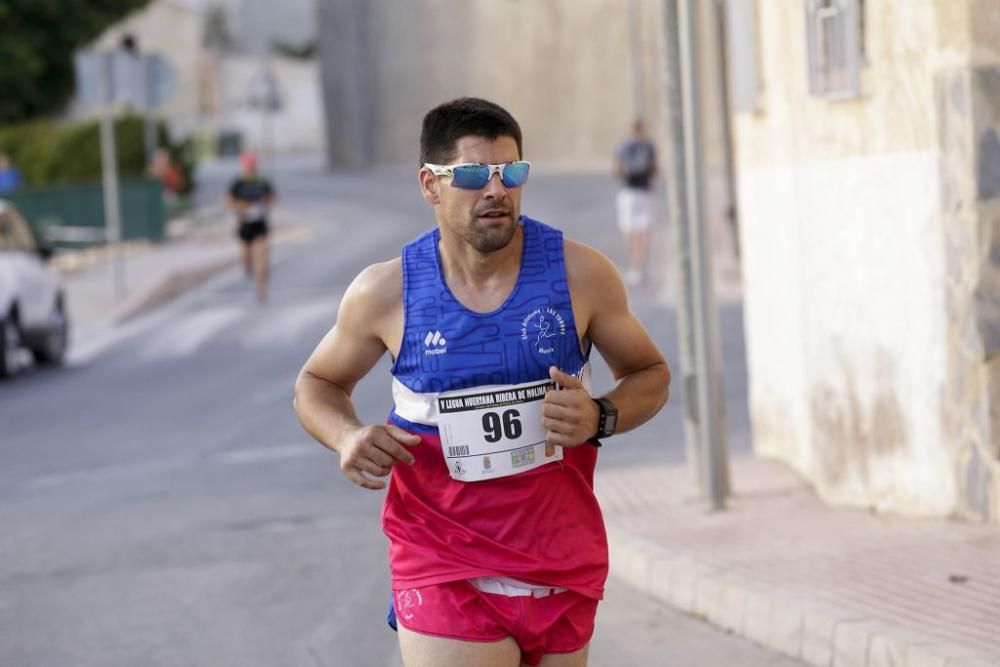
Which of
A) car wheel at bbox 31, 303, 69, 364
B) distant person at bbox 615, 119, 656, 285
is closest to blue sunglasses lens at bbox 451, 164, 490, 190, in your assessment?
car wheel at bbox 31, 303, 69, 364

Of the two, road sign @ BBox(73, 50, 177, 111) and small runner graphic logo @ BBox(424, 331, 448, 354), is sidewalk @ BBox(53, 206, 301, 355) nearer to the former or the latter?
road sign @ BBox(73, 50, 177, 111)

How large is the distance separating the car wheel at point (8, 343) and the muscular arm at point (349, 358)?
14.2 meters

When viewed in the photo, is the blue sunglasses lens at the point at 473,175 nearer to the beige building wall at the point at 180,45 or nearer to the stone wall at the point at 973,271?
the stone wall at the point at 973,271

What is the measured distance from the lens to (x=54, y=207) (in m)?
32.6

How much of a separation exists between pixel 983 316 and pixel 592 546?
3.86 meters

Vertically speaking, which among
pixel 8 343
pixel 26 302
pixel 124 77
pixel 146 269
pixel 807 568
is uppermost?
pixel 124 77

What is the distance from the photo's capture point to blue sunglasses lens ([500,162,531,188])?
4.15 meters

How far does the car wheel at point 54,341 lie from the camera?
19156 millimetres

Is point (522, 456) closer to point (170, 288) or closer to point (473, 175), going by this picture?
point (473, 175)

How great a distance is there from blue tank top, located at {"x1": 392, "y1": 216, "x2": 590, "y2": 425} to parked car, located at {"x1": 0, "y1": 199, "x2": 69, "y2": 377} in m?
14.4

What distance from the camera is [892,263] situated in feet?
26.8

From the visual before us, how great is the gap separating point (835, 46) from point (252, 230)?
53.5 ft

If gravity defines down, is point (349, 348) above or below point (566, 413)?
above

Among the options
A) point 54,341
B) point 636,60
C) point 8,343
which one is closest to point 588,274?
point 8,343
